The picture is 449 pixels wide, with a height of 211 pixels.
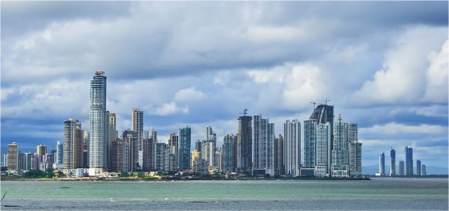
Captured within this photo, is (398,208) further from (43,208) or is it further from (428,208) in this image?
(43,208)

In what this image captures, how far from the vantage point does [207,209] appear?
14288cm

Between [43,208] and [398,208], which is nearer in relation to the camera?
[43,208]

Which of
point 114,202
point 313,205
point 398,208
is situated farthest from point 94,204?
point 398,208

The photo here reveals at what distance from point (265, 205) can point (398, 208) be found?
2883 centimetres

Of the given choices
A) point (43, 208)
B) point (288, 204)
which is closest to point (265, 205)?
point (288, 204)

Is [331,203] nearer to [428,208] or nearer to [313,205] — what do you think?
[313,205]

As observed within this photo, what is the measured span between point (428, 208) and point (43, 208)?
80.2m

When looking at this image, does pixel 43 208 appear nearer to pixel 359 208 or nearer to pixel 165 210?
pixel 165 210

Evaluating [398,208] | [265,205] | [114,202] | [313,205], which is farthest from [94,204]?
[398,208]

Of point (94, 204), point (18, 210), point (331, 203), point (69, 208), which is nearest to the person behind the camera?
point (18, 210)

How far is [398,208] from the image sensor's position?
15250cm

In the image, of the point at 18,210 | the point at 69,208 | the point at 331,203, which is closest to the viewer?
the point at 18,210

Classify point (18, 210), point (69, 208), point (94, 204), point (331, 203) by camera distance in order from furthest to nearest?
point (331, 203), point (94, 204), point (69, 208), point (18, 210)

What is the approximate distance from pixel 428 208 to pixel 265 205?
115 ft
